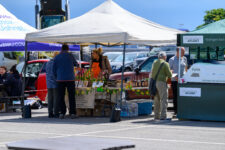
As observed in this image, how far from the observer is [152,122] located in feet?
48.2

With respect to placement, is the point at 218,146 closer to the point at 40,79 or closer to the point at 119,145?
the point at 119,145

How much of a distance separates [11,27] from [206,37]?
8.04 metres

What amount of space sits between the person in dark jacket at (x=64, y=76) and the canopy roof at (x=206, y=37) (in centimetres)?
286

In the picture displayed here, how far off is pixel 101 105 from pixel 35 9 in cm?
2938

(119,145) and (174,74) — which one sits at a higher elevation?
(174,74)

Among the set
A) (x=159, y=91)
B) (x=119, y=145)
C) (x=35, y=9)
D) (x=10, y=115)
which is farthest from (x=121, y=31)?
(x=35, y=9)

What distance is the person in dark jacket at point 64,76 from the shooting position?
51.5 ft

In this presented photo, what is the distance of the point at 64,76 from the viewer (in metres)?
Answer: 15.7

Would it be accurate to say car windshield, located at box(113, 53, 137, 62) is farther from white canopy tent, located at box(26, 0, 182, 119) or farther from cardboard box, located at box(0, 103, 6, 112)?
white canopy tent, located at box(26, 0, 182, 119)

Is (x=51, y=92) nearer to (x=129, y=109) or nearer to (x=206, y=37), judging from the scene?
(x=129, y=109)

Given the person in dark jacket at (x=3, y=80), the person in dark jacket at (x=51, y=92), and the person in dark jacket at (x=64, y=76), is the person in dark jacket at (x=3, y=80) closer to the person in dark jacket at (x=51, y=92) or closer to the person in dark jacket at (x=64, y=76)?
the person in dark jacket at (x=51, y=92)

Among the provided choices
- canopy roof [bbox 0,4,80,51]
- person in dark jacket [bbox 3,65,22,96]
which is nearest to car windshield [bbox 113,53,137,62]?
canopy roof [bbox 0,4,80,51]

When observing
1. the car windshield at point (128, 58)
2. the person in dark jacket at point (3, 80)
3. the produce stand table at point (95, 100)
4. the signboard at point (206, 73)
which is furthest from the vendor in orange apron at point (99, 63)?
the car windshield at point (128, 58)

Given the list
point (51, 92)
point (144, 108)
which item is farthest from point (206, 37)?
point (51, 92)
